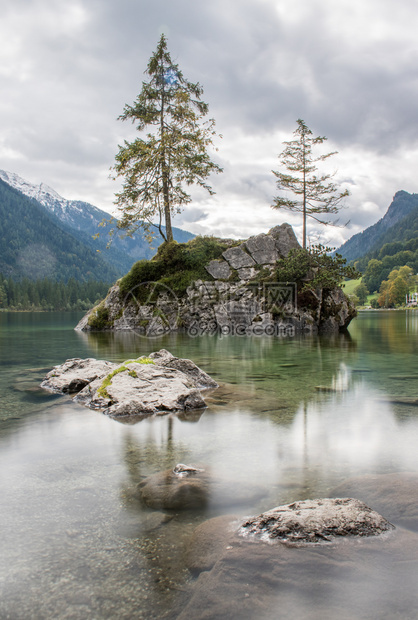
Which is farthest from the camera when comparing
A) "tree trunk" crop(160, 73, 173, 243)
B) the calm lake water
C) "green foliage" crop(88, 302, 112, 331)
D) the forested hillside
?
the forested hillside

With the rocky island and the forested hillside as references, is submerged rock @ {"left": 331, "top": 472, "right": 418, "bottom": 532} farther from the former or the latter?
the forested hillside

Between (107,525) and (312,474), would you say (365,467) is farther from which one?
(107,525)

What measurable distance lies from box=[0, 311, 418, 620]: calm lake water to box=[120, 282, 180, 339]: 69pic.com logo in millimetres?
20586

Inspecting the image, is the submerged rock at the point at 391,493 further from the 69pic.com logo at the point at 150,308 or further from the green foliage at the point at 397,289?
the green foliage at the point at 397,289

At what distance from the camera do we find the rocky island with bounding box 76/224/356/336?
30688 millimetres

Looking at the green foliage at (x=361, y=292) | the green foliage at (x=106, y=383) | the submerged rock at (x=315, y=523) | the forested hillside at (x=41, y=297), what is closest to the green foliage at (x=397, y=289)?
the green foliage at (x=361, y=292)

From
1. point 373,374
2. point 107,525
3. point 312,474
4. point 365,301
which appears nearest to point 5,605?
point 107,525

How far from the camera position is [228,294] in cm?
3177

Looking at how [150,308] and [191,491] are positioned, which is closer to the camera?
[191,491]

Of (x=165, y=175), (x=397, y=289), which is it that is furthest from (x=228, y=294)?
(x=397, y=289)

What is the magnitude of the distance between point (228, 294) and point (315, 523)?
1125 inches

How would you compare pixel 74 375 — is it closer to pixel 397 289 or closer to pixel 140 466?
pixel 140 466

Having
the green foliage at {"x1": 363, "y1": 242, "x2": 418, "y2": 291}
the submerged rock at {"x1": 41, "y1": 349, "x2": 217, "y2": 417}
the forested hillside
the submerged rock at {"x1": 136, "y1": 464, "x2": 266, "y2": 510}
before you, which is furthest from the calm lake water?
the green foliage at {"x1": 363, "y1": 242, "x2": 418, "y2": 291}

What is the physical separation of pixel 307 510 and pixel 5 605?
7.93 ft
